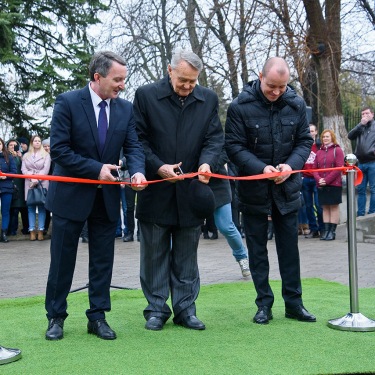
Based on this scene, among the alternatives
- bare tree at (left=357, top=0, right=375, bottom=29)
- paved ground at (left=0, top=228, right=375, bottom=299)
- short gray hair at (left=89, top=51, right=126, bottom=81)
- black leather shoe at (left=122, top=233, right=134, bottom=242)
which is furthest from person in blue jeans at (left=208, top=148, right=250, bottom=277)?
bare tree at (left=357, top=0, right=375, bottom=29)

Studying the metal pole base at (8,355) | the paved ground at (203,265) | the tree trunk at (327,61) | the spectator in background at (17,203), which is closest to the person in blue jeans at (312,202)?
the paved ground at (203,265)

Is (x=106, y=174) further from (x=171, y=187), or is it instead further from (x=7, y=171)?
(x=7, y=171)

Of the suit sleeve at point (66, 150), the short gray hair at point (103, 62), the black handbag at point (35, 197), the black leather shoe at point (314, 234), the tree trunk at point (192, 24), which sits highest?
the tree trunk at point (192, 24)

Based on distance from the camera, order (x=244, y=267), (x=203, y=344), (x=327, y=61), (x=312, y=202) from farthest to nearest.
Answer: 1. (x=327, y=61)
2. (x=312, y=202)
3. (x=244, y=267)
4. (x=203, y=344)

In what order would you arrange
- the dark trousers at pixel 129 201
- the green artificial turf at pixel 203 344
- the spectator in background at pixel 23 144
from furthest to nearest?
the spectator in background at pixel 23 144 → the dark trousers at pixel 129 201 → the green artificial turf at pixel 203 344

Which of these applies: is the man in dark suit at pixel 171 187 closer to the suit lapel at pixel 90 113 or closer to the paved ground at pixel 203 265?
the suit lapel at pixel 90 113

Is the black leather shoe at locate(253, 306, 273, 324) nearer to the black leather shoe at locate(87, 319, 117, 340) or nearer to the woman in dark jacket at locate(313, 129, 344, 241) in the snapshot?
the black leather shoe at locate(87, 319, 117, 340)

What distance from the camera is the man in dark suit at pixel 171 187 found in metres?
4.64

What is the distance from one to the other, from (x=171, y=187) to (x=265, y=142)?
2.94 ft

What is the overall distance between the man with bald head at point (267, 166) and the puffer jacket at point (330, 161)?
5752mm

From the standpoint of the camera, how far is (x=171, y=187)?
4.68 m

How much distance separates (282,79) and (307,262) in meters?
4.45

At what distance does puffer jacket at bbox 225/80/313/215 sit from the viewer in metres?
4.66

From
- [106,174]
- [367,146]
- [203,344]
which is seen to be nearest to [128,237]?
[367,146]
